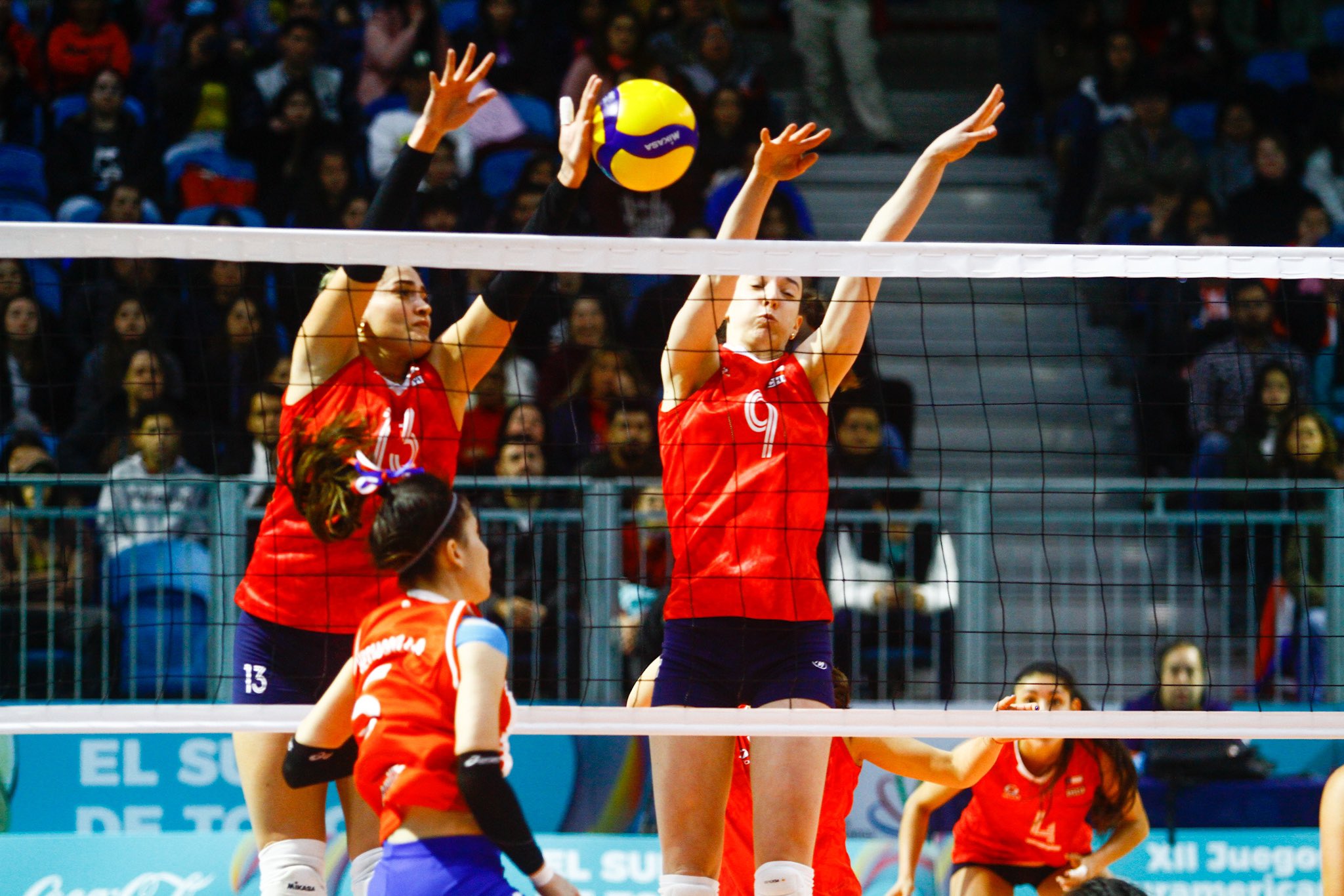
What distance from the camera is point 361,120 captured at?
416 inches

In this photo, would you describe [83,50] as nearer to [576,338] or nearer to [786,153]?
[576,338]

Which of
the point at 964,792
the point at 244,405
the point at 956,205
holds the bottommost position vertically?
the point at 964,792

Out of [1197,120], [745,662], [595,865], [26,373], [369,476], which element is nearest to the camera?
[369,476]

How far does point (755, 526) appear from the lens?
4266 millimetres

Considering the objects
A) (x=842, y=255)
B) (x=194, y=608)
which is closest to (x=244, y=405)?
(x=194, y=608)

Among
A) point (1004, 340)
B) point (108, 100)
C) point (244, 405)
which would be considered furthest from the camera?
point (1004, 340)

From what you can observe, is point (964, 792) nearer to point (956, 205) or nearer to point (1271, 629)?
point (1271, 629)

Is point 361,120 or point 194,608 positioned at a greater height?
point 361,120

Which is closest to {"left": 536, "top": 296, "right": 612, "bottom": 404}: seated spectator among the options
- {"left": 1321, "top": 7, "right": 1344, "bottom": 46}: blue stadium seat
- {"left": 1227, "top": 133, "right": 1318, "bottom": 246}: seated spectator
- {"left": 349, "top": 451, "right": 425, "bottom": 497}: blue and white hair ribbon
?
{"left": 1227, "top": 133, "right": 1318, "bottom": 246}: seated spectator

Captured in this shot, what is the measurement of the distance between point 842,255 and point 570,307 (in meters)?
4.78

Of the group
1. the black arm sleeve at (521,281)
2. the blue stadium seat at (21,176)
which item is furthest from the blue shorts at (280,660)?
the blue stadium seat at (21,176)

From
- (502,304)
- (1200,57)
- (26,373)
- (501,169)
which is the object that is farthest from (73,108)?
(1200,57)

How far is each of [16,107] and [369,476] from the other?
8029 mm

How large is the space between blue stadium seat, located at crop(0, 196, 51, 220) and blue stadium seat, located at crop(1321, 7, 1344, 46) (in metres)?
9.75
